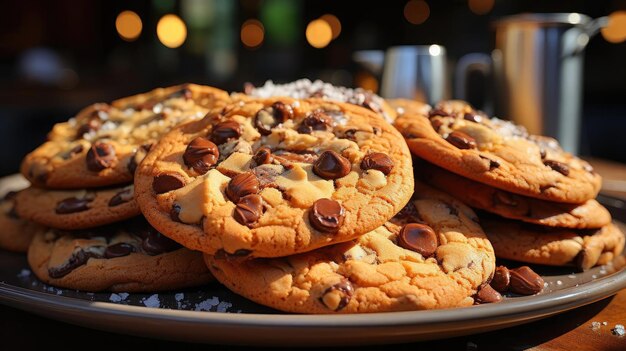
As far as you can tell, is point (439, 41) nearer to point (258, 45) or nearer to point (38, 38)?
point (258, 45)

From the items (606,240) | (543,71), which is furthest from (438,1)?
(606,240)

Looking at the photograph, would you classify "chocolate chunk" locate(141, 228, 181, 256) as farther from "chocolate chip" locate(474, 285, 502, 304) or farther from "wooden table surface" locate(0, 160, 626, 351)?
"chocolate chip" locate(474, 285, 502, 304)

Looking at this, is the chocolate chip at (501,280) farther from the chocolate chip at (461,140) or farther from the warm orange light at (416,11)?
the warm orange light at (416,11)

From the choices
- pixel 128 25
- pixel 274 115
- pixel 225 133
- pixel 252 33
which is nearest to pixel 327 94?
pixel 274 115

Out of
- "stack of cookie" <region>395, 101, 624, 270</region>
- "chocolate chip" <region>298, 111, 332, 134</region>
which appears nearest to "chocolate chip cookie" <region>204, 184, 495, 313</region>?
"stack of cookie" <region>395, 101, 624, 270</region>

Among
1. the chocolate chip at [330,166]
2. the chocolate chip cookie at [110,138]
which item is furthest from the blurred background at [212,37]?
the chocolate chip at [330,166]

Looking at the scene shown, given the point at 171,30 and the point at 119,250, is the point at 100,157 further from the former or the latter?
the point at 171,30
